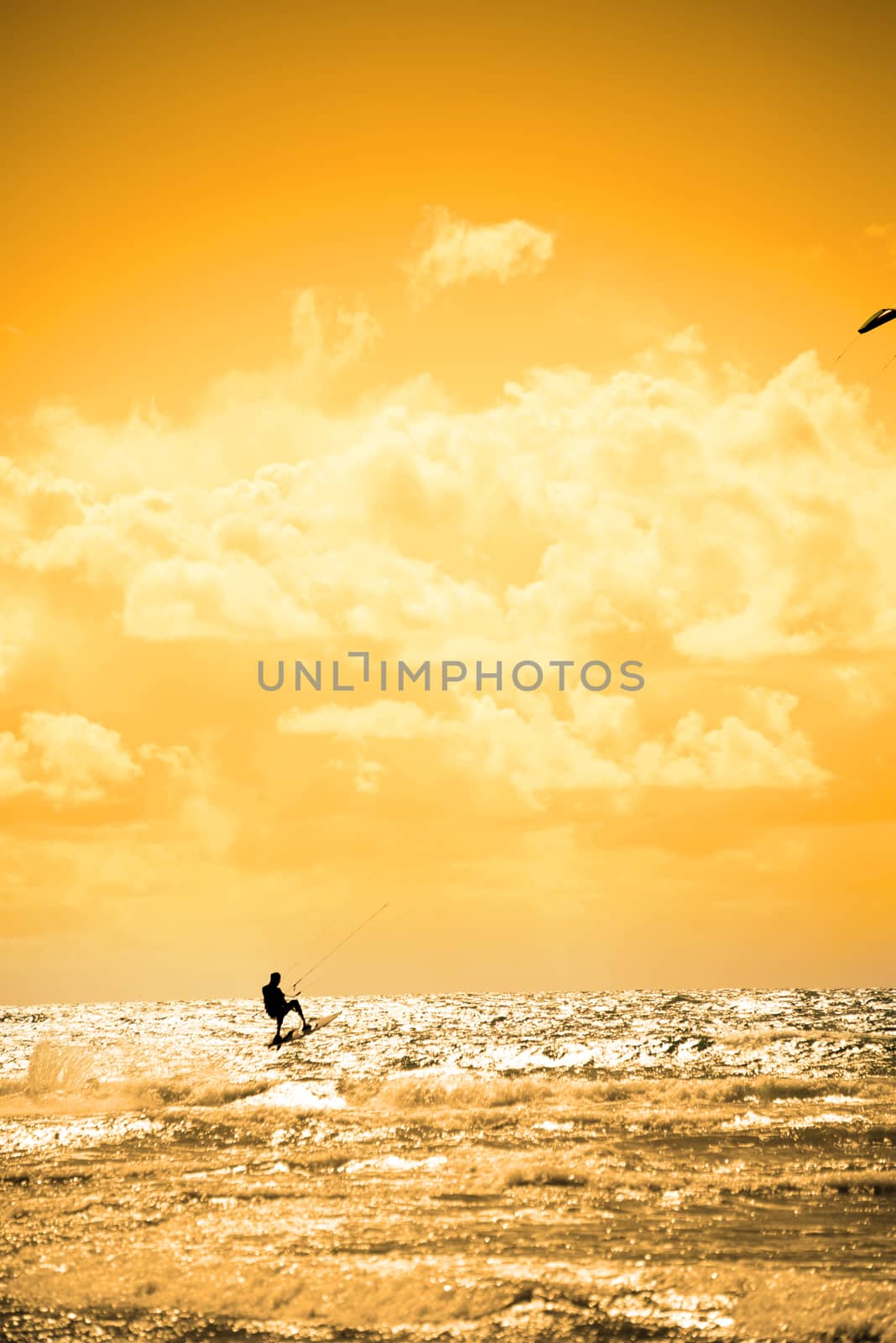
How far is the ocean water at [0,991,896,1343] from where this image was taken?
11461mm

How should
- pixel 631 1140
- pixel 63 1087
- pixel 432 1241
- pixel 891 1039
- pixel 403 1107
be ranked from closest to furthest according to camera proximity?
pixel 432 1241 → pixel 631 1140 → pixel 403 1107 → pixel 63 1087 → pixel 891 1039

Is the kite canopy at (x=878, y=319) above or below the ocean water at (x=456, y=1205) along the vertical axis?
above

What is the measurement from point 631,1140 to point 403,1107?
835 centimetres

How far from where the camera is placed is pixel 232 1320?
11.4 meters

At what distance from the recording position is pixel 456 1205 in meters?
16.0

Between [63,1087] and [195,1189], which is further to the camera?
[63,1087]

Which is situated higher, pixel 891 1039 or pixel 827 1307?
pixel 827 1307

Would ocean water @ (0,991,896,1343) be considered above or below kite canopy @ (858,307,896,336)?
below

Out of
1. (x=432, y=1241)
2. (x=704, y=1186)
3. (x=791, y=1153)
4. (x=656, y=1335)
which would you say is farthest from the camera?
(x=791, y=1153)

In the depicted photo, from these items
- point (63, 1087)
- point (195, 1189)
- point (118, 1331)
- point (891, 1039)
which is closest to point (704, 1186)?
point (195, 1189)

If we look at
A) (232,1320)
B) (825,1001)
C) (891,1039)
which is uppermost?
(232,1320)

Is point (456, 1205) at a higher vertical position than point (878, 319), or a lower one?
lower

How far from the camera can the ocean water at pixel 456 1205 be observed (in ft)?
37.6

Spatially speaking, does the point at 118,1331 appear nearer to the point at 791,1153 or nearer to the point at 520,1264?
the point at 520,1264
